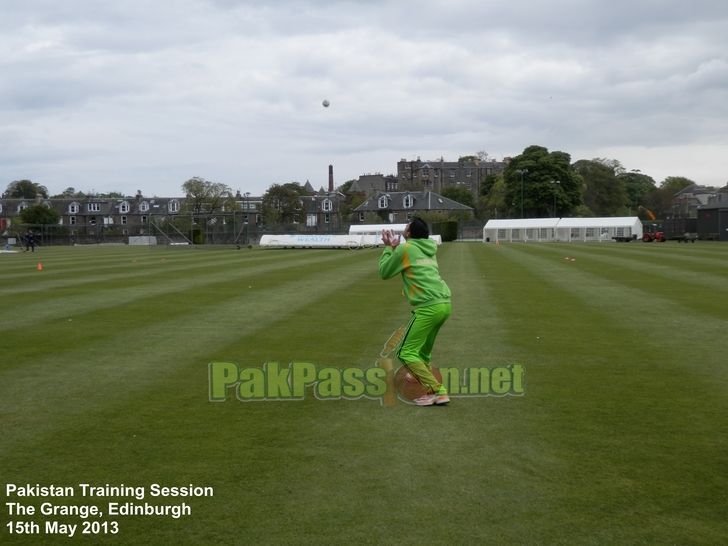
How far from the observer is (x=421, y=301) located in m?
7.36

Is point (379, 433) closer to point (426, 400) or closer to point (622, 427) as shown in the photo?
point (426, 400)

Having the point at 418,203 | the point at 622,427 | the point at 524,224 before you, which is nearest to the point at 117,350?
the point at 622,427

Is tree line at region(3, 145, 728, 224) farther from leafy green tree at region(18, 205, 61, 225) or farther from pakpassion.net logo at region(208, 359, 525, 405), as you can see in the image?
pakpassion.net logo at region(208, 359, 525, 405)

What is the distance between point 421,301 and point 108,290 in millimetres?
14605

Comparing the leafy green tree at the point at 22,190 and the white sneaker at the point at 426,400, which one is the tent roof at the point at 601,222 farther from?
the leafy green tree at the point at 22,190

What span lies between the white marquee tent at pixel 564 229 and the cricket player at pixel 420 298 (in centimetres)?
7477

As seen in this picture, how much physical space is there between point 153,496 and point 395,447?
2.12 m

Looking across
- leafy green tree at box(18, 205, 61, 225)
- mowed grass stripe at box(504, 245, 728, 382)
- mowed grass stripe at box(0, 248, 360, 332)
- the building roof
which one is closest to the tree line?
leafy green tree at box(18, 205, 61, 225)

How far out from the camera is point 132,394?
795 centimetres

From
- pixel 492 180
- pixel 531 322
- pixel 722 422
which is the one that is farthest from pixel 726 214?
pixel 722 422

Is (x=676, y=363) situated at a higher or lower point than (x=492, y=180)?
lower

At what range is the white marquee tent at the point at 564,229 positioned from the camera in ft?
259

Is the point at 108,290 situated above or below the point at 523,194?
below

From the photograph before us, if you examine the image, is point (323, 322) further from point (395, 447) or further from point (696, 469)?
Answer: point (696, 469)
